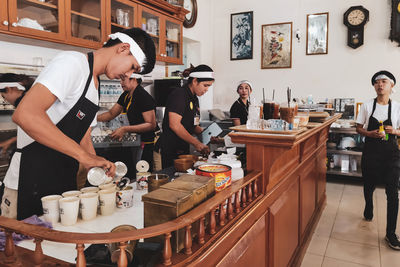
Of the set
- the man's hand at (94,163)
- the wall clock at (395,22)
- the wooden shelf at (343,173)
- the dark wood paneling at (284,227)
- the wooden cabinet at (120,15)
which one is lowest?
the wooden shelf at (343,173)

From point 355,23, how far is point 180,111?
4123 mm

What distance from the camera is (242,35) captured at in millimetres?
6352

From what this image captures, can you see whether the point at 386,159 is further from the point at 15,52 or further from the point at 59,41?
the point at 15,52

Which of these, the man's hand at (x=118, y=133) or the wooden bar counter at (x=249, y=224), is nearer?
the wooden bar counter at (x=249, y=224)

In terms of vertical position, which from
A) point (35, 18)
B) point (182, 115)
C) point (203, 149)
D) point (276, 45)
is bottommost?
point (203, 149)

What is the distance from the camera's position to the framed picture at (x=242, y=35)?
627 centimetres

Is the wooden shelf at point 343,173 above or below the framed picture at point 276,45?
below

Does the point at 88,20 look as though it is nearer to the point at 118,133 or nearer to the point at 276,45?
the point at 118,133

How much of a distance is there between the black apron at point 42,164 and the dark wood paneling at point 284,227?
1171 mm

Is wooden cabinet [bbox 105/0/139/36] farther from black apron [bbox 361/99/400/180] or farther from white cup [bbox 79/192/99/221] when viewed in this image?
black apron [bbox 361/99/400/180]

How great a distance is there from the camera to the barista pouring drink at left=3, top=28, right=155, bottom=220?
4.08 ft

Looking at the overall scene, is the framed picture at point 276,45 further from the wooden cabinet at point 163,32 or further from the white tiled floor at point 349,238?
the white tiled floor at point 349,238

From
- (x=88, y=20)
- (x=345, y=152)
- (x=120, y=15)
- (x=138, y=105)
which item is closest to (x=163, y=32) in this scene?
(x=120, y=15)

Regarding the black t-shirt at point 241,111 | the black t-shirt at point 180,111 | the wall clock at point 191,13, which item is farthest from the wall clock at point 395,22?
the black t-shirt at point 180,111
